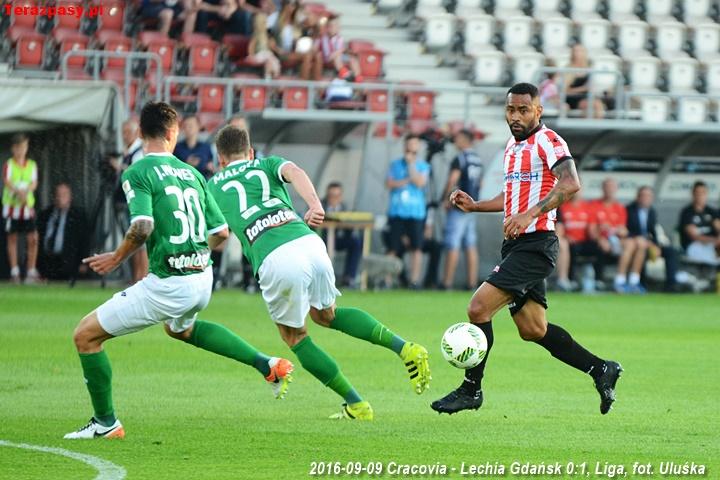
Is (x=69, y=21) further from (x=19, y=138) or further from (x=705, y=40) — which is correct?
(x=705, y=40)

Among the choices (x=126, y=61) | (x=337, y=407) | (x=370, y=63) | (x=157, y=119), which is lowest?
(x=337, y=407)

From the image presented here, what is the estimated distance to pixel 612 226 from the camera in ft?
77.7

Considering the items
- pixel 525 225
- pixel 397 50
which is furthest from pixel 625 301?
pixel 525 225

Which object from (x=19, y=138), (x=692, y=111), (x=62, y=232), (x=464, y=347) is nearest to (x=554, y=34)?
(x=692, y=111)

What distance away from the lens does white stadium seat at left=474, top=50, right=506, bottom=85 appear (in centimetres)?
2620

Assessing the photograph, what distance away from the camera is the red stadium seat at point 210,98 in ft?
74.1

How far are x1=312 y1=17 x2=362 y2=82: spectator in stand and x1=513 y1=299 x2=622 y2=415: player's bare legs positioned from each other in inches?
584

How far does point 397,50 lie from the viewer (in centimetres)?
2683

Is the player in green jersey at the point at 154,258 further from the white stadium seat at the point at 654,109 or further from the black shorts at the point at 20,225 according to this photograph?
the white stadium seat at the point at 654,109

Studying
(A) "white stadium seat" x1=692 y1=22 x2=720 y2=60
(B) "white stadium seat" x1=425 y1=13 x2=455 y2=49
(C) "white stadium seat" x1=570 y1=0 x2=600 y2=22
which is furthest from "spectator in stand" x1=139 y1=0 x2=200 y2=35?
(A) "white stadium seat" x1=692 y1=22 x2=720 y2=60

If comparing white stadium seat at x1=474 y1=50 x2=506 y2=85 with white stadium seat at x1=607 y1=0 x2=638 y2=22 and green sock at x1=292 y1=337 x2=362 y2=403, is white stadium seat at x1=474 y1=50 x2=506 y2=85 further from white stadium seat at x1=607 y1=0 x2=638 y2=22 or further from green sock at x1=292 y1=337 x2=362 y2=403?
green sock at x1=292 y1=337 x2=362 y2=403

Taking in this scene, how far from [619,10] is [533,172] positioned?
20913mm

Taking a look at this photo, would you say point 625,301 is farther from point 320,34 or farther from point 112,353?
point 112,353

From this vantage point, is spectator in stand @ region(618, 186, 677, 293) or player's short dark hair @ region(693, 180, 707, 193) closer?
spectator in stand @ region(618, 186, 677, 293)
